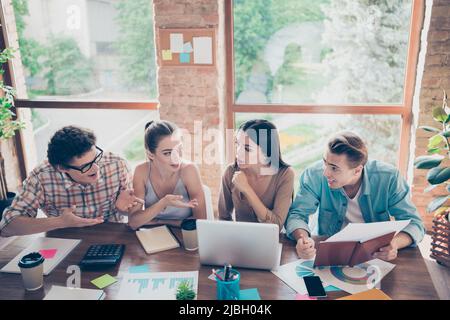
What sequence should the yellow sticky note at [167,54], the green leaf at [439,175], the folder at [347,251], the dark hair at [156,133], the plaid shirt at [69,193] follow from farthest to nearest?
the yellow sticky note at [167,54] → the green leaf at [439,175] → the dark hair at [156,133] → the plaid shirt at [69,193] → the folder at [347,251]

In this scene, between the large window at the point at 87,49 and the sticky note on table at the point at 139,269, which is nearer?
the sticky note on table at the point at 139,269

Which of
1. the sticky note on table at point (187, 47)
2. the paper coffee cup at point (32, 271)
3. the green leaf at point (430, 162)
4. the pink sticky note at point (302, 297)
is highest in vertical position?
the sticky note on table at point (187, 47)

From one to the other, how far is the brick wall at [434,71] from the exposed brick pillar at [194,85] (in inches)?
61.1

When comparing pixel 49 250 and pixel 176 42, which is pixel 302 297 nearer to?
pixel 49 250

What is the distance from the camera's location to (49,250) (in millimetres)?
1835

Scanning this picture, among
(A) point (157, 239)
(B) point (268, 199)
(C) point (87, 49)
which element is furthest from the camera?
(C) point (87, 49)

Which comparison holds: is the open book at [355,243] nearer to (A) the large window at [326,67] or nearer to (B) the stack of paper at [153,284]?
(B) the stack of paper at [153,284]

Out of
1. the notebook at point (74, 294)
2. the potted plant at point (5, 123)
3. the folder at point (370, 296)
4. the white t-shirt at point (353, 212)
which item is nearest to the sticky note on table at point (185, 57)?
the potted plant at point (5, 123)

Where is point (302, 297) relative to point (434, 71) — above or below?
below

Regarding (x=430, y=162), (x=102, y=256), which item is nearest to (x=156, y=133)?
(x=102, y=256)

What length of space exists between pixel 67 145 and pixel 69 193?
31 centimetres

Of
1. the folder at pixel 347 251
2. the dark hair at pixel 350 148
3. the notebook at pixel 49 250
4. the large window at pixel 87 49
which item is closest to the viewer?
the folder at pixel 347 251

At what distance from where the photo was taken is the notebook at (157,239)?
1852mm
